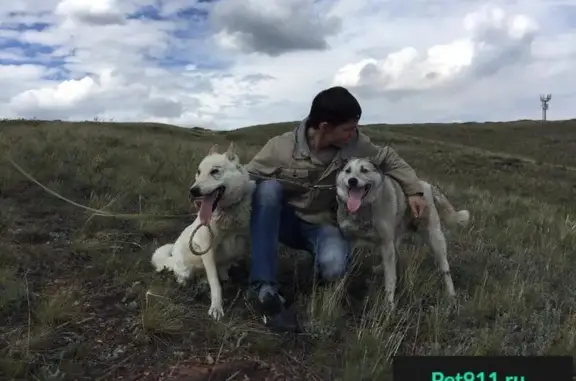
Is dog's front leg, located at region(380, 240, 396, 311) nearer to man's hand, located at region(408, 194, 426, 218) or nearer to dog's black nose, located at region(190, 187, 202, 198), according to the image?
man's hand, located at region(408, 194, 426, 218)

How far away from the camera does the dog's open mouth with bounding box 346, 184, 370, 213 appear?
4.35 meters

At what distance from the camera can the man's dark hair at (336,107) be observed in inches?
171

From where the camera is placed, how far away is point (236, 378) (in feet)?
11.3

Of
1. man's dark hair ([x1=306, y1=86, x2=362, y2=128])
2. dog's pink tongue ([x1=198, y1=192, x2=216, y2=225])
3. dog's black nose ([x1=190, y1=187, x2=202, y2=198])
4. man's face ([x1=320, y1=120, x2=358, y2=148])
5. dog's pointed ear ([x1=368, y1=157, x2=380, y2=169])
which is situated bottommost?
dog's pink tongue ([x1=198, y1=192, x2=216, y2=225])

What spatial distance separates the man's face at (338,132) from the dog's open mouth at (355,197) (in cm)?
42

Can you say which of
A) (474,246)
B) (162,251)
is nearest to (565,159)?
(474,246)

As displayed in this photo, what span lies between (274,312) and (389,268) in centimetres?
110

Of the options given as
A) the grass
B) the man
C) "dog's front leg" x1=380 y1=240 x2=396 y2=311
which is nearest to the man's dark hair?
the man

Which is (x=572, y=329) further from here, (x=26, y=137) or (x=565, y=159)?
(x=565, y=159)

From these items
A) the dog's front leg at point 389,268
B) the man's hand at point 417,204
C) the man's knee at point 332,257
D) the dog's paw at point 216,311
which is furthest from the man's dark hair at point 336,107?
the dog's paw at point 216,311

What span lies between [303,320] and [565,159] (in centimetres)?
4050

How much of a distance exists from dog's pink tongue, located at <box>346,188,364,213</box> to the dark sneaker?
2.74 ft

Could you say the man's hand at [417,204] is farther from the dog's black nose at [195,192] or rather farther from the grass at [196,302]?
the dog's black nose at [195,192]

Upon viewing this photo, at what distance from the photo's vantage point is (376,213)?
4.60 meters
